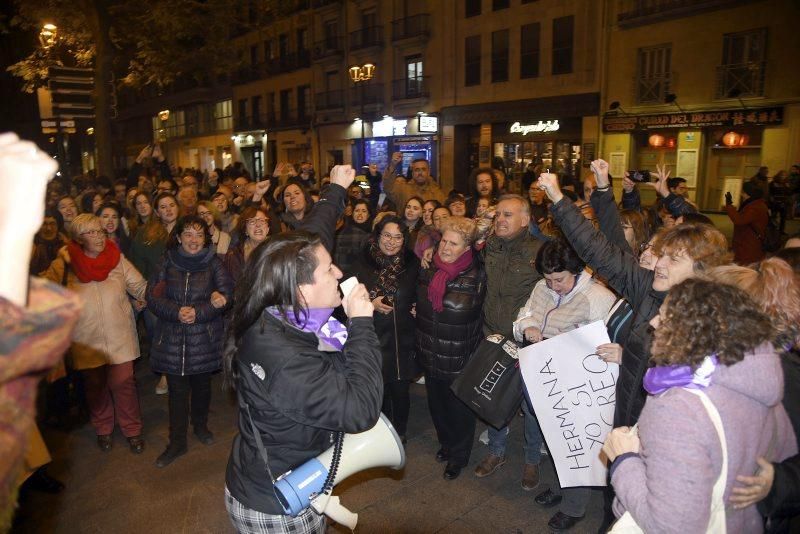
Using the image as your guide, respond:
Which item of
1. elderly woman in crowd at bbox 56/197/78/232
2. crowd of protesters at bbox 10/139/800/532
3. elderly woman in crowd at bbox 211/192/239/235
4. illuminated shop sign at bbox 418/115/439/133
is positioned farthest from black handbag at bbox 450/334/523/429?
illuminated shop sign at bbox 418/115/439/133

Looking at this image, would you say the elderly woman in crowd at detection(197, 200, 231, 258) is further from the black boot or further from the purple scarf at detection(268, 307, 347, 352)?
the purple scarf at detection(268, 307, 347, 352)

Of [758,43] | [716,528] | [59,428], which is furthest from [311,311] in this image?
[758,43]

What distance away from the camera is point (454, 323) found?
4.35 metres

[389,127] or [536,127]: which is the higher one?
[389,127]

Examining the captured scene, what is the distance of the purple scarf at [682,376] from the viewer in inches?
71.4

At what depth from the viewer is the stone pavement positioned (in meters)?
3.90

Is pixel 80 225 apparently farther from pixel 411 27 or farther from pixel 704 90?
pixel 411 27

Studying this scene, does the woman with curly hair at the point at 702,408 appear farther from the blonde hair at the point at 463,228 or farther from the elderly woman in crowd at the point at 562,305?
the blonde hair at the point at 463,228

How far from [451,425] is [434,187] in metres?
5.41

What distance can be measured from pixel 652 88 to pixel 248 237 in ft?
61.8

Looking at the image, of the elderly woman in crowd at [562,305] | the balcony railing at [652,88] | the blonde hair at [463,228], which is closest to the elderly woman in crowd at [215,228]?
the blonde hair at [463,228]

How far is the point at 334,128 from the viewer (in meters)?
35.1

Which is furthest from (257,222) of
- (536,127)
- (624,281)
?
(536,127)

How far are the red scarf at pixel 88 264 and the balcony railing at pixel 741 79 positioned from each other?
19.7 meters
